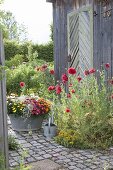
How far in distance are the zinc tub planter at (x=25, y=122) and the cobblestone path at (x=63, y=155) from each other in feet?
2.03

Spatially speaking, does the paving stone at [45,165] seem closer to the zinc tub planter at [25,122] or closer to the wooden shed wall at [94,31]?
the zinc tub planter at [25,122]

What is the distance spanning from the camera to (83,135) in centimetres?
586

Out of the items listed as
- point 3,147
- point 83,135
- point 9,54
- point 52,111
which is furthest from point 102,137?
point 9,54

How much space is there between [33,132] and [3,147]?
9.33ft

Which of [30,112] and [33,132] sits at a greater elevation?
[30,112]

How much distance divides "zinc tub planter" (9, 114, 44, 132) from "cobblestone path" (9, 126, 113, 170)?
2.03 ft

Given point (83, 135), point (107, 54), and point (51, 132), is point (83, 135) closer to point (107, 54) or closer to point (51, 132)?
point (51, 132)

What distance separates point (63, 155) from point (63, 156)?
0.14ft

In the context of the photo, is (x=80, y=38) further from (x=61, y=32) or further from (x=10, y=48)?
(x=10, y=48)

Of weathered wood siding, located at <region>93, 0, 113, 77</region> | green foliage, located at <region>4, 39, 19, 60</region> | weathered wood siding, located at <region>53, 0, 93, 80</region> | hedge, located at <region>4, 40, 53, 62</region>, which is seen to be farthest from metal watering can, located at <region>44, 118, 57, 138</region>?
green foliage, located at <region>4, 39, 19, 60</region>

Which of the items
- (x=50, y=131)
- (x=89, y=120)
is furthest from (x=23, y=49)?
(x=89, y=120)

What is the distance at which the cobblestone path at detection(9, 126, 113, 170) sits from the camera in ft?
16.1

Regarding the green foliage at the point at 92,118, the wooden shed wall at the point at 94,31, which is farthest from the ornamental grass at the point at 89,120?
the wooden shed wall at the point at 94,31

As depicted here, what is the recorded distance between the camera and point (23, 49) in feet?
66.5
